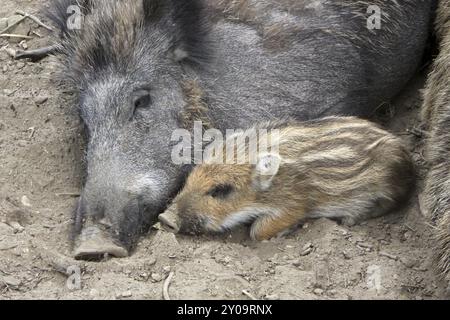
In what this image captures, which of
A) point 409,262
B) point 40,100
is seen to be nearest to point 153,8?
point 40,100

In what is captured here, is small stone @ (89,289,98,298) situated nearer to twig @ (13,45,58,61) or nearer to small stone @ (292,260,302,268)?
small stone @ (292,260,302,268)

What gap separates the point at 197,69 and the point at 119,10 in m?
0.52

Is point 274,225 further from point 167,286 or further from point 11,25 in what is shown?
point 11,25

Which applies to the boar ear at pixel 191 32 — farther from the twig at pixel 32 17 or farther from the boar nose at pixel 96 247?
the twig at pixel 32 17

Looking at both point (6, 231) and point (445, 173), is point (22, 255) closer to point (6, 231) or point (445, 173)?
point (6, 231)

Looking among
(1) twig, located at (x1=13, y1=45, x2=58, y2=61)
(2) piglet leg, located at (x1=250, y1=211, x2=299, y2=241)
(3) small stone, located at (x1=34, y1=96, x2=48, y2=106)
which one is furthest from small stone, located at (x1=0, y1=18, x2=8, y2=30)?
(2) piglet leg, located at (x1=250, y1=211, x2=299, y2=241)

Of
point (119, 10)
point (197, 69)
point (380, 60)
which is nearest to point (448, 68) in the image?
point (380, 60)

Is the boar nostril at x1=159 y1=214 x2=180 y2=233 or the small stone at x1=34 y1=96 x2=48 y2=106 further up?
the small stone at x1=34 y1=96 x2=48 y2=106

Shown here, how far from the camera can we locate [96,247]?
4430 millimetres

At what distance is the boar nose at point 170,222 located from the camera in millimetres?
4588

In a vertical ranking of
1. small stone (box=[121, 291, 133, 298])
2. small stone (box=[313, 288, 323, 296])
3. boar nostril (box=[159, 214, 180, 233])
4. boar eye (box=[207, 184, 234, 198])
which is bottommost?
small stone (box=[313, 288, 323, 296])

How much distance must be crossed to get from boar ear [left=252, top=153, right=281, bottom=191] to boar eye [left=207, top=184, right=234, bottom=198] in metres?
0.13

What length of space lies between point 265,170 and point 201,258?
1.92ft

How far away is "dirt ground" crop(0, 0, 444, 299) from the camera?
13.7 feet
